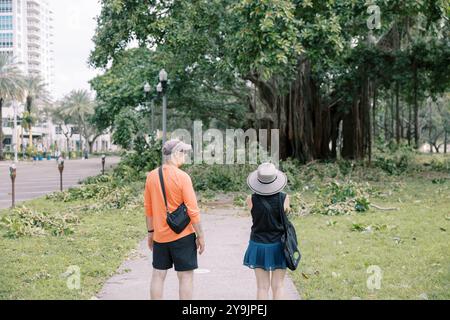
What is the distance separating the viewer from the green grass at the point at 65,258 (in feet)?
21.4

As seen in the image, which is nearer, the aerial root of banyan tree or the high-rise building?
the aerial root of banyan tree

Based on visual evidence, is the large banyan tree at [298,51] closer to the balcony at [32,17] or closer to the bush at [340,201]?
the bush at [340,201]

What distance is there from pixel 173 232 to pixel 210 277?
202cm

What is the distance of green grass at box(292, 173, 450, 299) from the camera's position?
21.1 ft

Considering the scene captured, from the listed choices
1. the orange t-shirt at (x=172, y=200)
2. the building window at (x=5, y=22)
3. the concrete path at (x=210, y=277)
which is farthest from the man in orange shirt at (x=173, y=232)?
the building window at (x=5, y=22)

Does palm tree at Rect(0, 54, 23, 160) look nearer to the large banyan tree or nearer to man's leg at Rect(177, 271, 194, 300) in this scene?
the large banyan tree

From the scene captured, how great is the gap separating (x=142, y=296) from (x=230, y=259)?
7.36 feet

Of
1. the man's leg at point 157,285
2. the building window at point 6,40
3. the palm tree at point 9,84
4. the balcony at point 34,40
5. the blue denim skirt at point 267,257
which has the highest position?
the balcony at point 34,40

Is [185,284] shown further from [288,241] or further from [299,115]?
[299,115]

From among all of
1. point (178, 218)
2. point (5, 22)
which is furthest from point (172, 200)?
point (5, 22)

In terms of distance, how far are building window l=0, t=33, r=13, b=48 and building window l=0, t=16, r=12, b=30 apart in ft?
4.61

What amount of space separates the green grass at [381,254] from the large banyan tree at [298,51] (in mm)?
4781

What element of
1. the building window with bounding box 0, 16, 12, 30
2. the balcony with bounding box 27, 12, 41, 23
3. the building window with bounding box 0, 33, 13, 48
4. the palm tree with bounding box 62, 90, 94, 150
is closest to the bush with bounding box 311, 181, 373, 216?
the palm tree with bounding box 62, 90, 94, 150

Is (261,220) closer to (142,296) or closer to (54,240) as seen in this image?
(142,296)
